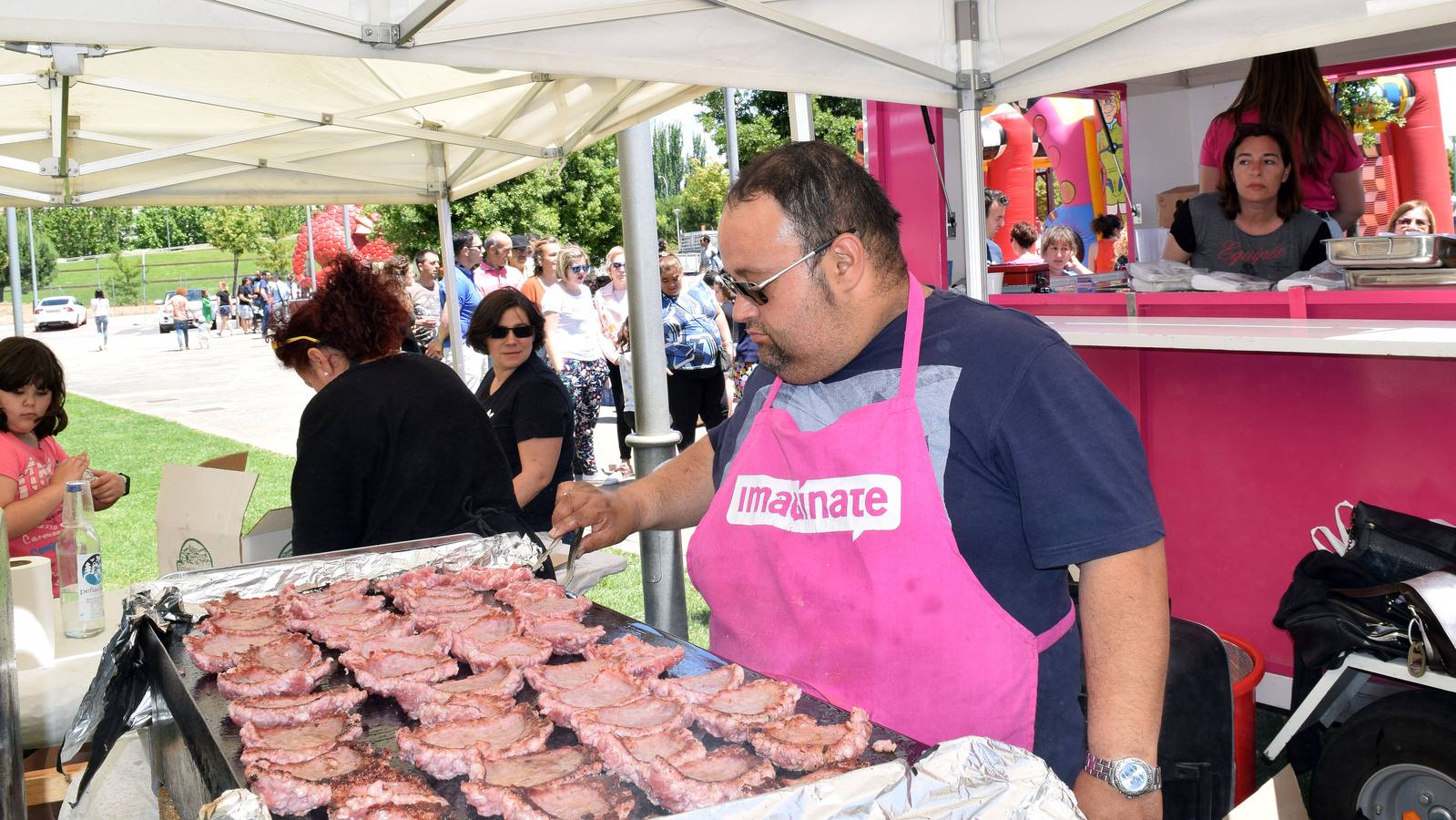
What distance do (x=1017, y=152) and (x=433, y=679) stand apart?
692cm

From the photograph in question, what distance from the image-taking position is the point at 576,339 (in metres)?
9.15

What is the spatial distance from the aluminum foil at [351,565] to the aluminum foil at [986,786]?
166cm

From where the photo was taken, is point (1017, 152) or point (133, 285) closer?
point (1017, 152)

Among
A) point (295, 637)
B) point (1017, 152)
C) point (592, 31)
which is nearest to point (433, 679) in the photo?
point (295, 637)

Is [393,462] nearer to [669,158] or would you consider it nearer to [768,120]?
[768,120]

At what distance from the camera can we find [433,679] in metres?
2.02

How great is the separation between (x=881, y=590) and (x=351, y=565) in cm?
161

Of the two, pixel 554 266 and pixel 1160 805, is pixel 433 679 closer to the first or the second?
pixel 1160 805

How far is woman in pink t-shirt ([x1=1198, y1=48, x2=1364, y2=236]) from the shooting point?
4535mm

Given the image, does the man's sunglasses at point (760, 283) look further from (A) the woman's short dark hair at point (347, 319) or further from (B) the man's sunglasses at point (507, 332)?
(B) the man's sunglasses at point (507, 332)

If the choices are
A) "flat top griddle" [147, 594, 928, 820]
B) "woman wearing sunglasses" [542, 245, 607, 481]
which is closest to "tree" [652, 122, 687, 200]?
"woman wearing sunglasses" [542, 245, 607, 481]

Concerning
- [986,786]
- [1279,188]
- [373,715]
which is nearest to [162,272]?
[1279,188]

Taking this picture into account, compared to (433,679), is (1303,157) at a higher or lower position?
higher

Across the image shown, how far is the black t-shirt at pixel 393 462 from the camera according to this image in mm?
3266
